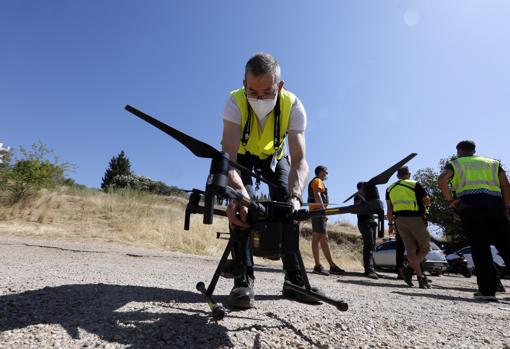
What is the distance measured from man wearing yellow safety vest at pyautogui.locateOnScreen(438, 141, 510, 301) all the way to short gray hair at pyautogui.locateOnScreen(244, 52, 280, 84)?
3.41 metres

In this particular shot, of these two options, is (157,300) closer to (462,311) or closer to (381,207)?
(381,207)

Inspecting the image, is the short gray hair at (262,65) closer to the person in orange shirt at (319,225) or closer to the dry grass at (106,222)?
the person in orange shirt at (319,225)

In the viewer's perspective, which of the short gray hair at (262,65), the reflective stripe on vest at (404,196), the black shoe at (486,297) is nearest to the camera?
the short gray hair at (262,65)

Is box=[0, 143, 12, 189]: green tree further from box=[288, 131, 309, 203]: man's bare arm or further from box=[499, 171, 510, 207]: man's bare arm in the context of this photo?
box=[499, 171, 510, 207]: man's bare arm

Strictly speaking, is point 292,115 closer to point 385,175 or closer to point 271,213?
point 385,175

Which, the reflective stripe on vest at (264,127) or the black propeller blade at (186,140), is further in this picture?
the reflective stripe on vest at (264,127)

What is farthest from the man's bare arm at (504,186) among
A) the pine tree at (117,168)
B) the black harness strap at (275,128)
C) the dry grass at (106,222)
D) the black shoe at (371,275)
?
the pine tree at (117,168)

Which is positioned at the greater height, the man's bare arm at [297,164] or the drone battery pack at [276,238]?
the man's bare arm at [297,164]

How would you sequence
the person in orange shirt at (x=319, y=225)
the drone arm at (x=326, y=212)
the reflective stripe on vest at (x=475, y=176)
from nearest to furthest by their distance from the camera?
the drone arm at (x=326, y=212) → the reflective stripe on vest at (x=475, y=176) → the person in orange shirt at (x=319, y=225)

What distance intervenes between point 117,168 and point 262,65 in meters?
58.7

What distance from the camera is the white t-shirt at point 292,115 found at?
8.68 ft

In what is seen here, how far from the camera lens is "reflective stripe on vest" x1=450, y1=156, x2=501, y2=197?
4270mm

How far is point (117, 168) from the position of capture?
184 feet

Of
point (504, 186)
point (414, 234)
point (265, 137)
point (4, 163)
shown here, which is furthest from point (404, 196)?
point (4, 163)
